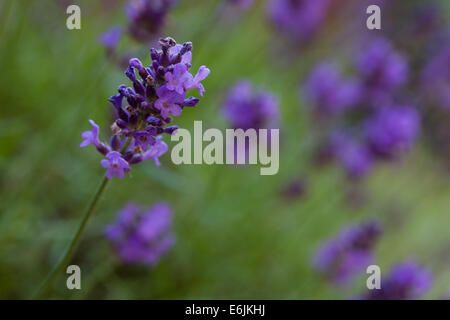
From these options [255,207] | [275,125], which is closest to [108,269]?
[275,125]

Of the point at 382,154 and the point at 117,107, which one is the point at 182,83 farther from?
the point at 382,154

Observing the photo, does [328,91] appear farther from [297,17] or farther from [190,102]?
[190,102]

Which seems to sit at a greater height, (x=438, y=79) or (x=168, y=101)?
(x=438, y=79)

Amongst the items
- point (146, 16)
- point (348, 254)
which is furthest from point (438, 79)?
point (146, 16)

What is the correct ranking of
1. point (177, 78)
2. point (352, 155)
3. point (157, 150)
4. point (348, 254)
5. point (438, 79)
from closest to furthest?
point (177, 78) < point (157, 150) < point (348, 254) < point (352, 155) < point (438, 79)

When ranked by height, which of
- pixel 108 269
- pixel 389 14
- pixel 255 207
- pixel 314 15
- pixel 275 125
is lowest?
pixel 108 269
